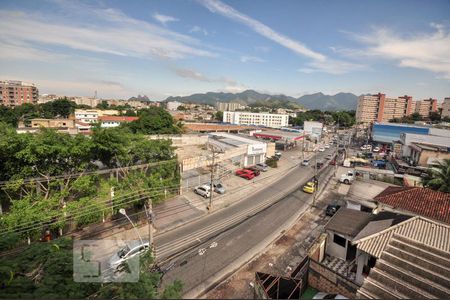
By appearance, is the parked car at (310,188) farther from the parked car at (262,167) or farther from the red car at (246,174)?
the parked car at (262,167)

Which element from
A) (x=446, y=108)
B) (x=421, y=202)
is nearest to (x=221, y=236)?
(x=421, y=202)

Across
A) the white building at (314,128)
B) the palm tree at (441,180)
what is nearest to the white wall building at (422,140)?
the palm tree at (441,180)

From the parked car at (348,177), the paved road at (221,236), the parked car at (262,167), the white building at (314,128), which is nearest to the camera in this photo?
the paved road at (221,236)

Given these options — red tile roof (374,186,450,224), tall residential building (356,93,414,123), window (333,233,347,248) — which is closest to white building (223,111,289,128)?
tall residential building (356,93,414,123)

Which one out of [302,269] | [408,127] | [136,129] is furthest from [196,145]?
[408,127]

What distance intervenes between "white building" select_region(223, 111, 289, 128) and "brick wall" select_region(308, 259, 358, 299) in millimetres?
103260

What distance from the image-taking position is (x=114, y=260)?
45.0 ft

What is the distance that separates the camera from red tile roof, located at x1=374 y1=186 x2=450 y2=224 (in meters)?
14.9

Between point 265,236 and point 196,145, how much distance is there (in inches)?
1014

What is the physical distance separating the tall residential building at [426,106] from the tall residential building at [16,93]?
178946 millimetres

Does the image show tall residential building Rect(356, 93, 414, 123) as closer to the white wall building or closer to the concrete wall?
the white wall building

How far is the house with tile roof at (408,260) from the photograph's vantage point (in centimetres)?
989

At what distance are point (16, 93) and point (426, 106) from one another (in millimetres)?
185040

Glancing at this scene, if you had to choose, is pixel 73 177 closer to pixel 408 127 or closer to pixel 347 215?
pixel 347 215
